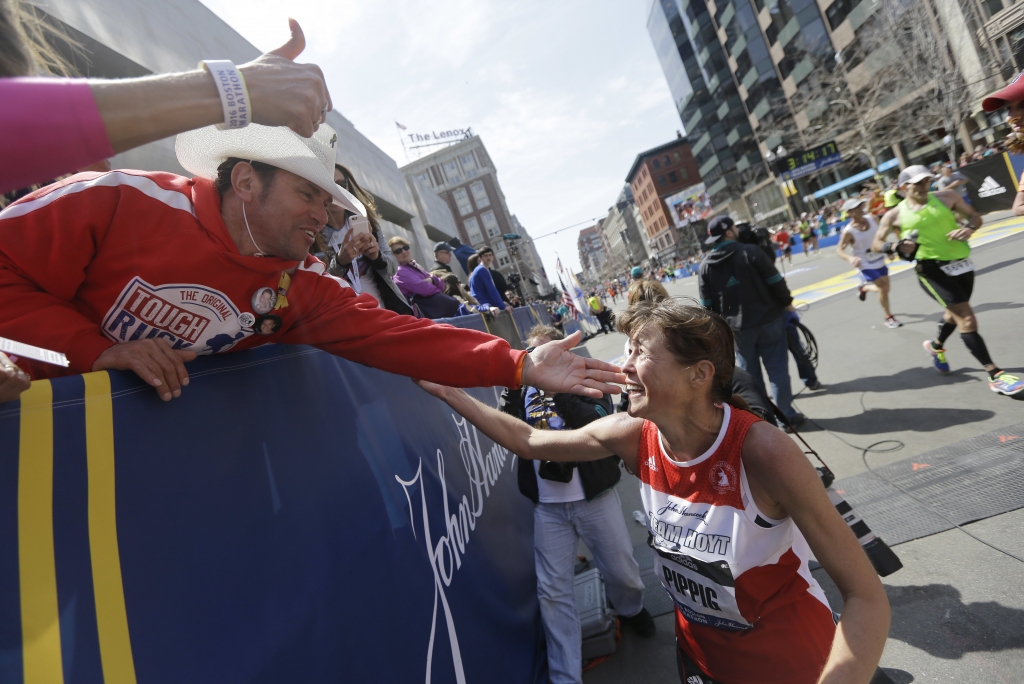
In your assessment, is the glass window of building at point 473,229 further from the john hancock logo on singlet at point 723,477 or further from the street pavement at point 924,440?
the john hancock logo on singlet at point 723,477

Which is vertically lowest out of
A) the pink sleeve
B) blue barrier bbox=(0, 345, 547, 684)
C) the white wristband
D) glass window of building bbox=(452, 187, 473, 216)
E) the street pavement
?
the street pavement

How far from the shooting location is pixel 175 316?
1.63m

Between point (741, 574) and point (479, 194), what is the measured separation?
96.9 metres

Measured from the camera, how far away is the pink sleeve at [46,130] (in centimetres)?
83

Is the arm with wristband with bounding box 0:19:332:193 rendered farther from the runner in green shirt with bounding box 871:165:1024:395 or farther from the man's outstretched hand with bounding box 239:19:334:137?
the runner in green shirt with bounding box 871:165:1024:395

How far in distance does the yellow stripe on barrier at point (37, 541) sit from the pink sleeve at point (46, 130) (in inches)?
20.5

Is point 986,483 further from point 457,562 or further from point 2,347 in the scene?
point 2,347

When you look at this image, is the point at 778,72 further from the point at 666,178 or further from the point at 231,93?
the point at 231,93

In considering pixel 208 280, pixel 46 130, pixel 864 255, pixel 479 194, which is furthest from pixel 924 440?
pixel 479 194

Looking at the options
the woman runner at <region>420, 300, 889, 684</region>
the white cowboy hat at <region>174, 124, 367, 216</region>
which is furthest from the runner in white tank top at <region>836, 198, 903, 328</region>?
the white cowboy hat at <region>174, 124, 367, 216</region>

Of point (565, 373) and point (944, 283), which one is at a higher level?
point (565, 373)

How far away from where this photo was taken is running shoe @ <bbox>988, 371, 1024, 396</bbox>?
4723 mm

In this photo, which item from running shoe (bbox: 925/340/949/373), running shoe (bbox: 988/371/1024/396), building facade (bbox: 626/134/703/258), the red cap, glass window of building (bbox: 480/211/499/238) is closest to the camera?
the red cap

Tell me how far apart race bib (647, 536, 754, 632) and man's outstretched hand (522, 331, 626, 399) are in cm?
64
